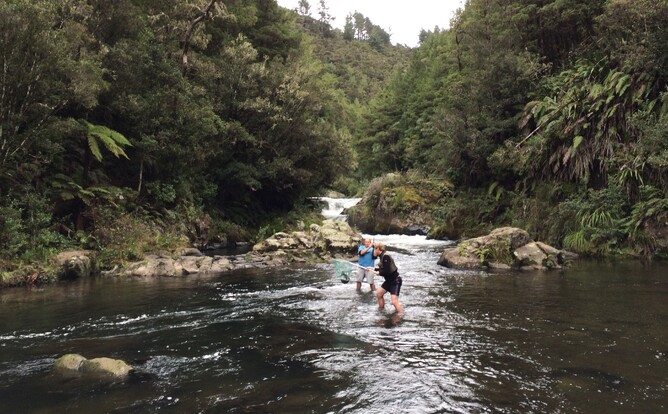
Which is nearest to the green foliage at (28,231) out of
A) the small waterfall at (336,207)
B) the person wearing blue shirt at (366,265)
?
the person wearing blue shirt at (366,265)

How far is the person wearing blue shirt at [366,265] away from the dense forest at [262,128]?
9.37 m

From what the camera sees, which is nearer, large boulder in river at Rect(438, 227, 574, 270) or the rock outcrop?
the rock outcrop

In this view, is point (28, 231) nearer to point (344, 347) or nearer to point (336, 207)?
point (344, 347)

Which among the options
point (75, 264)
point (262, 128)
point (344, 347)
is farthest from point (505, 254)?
point (262, 128)

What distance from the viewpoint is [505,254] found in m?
18.3

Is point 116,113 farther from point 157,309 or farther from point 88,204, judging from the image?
point 157,309

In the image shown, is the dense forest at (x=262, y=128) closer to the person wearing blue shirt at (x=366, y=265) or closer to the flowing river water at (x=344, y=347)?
the flowing river water at (x=344, y=347)

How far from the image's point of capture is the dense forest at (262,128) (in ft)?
50.8

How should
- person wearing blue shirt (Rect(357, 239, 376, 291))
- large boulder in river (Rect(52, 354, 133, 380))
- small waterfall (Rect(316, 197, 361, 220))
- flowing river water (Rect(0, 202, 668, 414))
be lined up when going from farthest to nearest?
1. small waterfall (Rect(316, 197, 361, 220))
2. person wearing blue shirt (Rect(357, 239, 376, 291))
3. large boulder in river (Rect(52, 354, 133, 380))
4. flowing river water (Rect(0, 202, 668, 414))

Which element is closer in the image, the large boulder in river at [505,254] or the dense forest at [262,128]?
the dense forest at [262,128]

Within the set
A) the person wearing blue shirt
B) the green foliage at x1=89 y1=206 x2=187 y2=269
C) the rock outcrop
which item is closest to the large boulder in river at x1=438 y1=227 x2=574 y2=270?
the rock outcrop

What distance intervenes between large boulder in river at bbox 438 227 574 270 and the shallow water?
3181 mm

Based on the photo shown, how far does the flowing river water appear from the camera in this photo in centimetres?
574

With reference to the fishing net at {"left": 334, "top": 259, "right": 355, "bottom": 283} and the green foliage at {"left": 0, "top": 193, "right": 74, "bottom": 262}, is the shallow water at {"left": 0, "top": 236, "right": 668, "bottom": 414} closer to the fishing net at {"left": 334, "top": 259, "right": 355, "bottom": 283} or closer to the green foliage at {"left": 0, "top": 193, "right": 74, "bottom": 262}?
the fishing net at {"left": 334, "top": 259, "right": 355, "bottom": 283}
